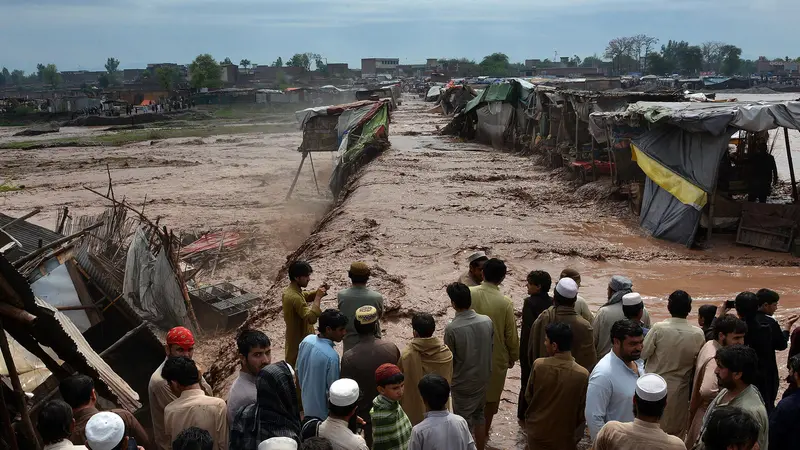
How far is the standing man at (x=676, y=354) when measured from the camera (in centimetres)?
444

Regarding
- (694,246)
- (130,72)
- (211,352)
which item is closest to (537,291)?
(211,352)

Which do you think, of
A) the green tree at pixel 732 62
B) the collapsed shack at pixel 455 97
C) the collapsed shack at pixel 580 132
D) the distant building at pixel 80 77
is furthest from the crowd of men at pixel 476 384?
the distant building at pixel 80 77

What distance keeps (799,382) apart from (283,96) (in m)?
64.3

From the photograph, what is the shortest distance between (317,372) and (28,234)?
603 centimetres

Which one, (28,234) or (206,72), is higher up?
(206,72)

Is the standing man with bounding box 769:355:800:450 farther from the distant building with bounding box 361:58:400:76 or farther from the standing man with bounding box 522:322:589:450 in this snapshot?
the distant building with bounding box 361:58:400:76

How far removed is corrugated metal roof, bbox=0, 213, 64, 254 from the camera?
7.96m

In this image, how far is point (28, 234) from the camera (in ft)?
27.6

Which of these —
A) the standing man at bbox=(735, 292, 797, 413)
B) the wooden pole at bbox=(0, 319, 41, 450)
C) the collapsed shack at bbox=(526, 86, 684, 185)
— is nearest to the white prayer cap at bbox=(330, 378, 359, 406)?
the wooden pole at bbox=(0, 319, 41, 450)

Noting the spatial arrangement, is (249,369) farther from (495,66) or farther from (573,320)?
(495,66)

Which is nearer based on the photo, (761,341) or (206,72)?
(761,341)

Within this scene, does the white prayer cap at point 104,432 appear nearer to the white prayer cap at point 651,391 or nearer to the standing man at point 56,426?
the standing man at point 56,426

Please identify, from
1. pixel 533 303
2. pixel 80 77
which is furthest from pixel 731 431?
pixel 80 77

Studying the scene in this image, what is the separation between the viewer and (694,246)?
1133 cm
